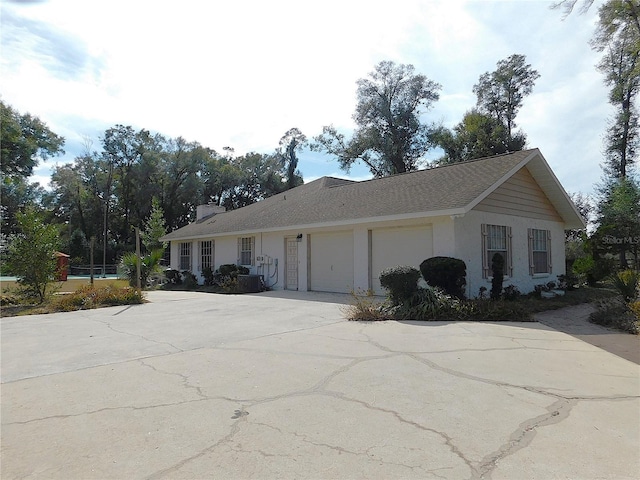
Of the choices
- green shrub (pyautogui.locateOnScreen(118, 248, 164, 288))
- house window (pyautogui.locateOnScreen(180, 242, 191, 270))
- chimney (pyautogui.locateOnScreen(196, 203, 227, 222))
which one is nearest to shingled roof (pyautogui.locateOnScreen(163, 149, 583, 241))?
green shrub (pyautogui.locateOnScreen(118, 248, 164, 288))

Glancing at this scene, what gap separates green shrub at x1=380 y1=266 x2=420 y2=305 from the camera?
9.54m

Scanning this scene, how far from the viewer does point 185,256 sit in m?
23.4

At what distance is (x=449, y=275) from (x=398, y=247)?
274cm

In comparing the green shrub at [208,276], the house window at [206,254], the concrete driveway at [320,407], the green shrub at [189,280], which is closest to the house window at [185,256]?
the green shrub at [189,280]

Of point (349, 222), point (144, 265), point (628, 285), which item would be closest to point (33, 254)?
point (144, 265)

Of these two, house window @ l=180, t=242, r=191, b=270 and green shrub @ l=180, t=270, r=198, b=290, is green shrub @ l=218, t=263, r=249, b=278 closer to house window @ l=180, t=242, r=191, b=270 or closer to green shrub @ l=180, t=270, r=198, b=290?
green shrub @ l=180, t=270, r=198, b=290

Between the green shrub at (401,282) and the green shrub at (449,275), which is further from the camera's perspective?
the green shrub at (449,275)

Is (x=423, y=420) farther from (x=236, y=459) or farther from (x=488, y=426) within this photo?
(x=236, y=459)

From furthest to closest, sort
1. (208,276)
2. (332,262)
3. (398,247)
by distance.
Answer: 1. (208,276)
2. (332,262)
3. (398,247)

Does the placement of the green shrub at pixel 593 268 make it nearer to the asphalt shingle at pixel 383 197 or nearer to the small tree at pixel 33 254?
the asphalt shingle at pixel 383 197

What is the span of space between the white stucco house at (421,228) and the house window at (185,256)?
525 cm

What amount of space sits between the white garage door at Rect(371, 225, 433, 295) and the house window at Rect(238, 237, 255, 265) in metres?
6.76

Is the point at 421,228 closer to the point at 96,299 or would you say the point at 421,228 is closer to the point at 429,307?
the point at 429,307

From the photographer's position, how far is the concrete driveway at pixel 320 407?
2869 millimetres
